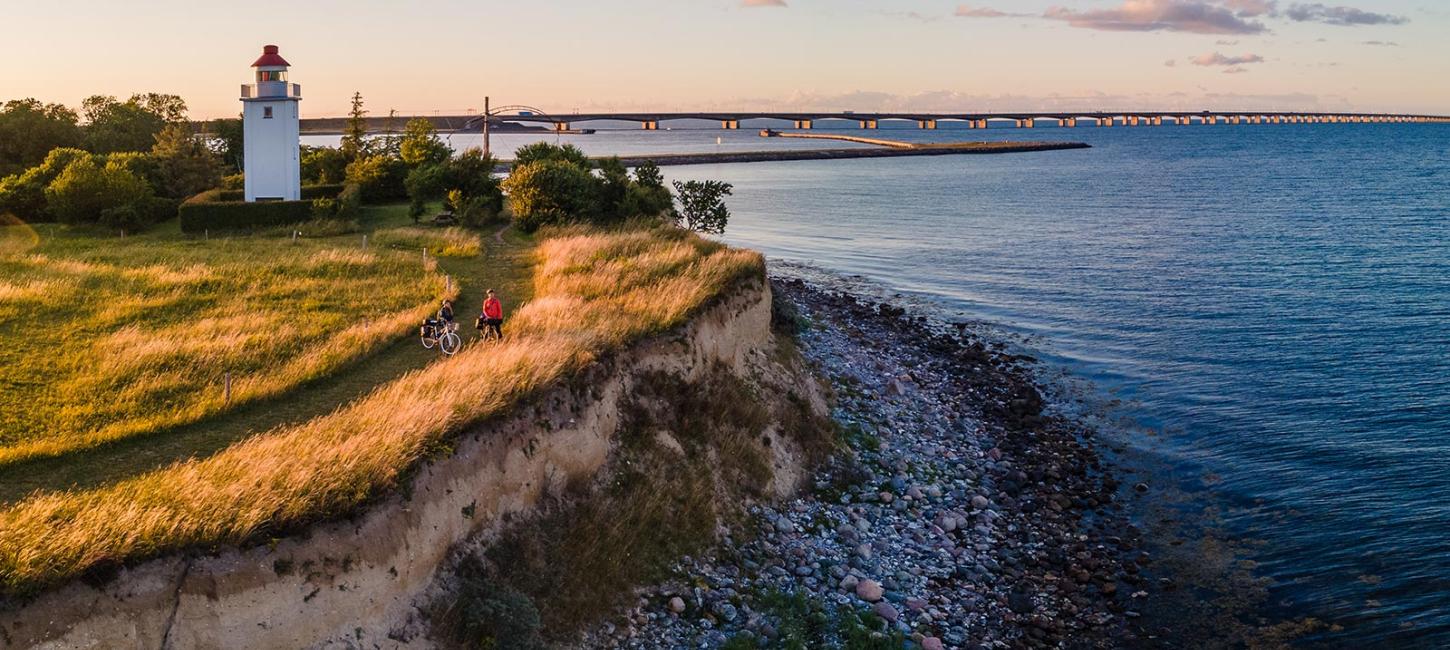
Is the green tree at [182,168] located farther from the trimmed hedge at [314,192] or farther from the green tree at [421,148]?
the green tree at [421,148]

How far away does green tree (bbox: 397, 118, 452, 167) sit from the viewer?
67.0 metres

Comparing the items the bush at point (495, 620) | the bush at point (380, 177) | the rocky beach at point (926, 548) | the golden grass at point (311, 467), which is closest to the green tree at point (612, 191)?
the rocky beach at point (926, 548)

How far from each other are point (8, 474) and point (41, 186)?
50580 mm

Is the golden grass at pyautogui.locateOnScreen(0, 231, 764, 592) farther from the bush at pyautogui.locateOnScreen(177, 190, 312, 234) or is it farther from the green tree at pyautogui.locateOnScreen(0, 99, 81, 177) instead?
the green tree at pyautogui.locateOnScreen(0, 99, 81, 177)

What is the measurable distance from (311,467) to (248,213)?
4175 centimetres

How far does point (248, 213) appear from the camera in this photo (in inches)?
2135

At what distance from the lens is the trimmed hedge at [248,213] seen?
53625 millimetres

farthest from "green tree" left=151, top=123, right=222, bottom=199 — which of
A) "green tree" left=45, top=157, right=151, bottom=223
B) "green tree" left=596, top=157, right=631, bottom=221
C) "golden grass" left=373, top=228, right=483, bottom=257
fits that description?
"green tree" left=596, top=157, right=631, bottom=221

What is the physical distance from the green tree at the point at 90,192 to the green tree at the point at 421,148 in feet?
53.4

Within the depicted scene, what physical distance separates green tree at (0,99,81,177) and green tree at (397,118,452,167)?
28790 millimetres

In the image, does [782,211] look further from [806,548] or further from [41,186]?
[806,548]

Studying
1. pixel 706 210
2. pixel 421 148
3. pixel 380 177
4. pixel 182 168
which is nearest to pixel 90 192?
pixel 182 168

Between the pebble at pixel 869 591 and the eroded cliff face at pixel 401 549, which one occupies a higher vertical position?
the eroded cliff face at pixel 401 549

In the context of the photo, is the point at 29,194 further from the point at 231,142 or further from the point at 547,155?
the point at 547,155
